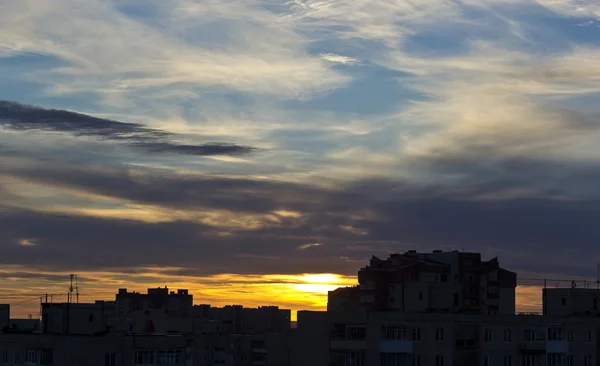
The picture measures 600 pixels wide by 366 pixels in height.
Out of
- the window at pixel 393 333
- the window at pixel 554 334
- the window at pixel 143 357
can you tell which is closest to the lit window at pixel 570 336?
the window at pixel 554 334

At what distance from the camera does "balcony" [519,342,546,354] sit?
4564 inches

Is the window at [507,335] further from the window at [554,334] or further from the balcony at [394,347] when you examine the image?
the balcony at [394,347]

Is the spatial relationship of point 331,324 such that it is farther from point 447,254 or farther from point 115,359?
point 447,254

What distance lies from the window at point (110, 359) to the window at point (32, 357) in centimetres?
730

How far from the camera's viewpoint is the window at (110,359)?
9675 cm

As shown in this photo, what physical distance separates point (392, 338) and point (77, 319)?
32.9 meters

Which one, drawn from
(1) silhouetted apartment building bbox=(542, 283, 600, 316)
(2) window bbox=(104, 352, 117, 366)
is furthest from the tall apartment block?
(2) window bbox=(104, 352, 117, 366)

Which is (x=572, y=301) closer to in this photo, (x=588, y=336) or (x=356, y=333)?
(x=588, y=336)

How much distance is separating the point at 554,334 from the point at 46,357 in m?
58.2

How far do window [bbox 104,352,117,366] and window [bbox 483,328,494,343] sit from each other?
40.5 meters

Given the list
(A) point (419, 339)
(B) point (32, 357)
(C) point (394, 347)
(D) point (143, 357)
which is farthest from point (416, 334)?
(B) point (32, 357)

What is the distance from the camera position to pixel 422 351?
110m

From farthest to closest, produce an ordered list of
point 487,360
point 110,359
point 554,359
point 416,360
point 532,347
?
1. point 554,359
2. point 532,347
3. point 487,360
4. point 416,360
5. point 110,359

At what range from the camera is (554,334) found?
396 ft
